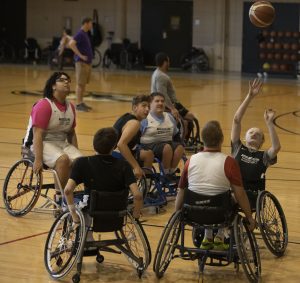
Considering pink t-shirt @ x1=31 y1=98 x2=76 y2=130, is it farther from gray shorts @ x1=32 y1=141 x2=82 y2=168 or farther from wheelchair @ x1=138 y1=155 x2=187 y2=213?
wheelchair @ x1=138 y1=155 x2=187 y2=213

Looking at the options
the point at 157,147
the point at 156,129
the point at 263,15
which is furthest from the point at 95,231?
the point at 263,15

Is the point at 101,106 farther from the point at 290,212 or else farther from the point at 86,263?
the point at 86,263

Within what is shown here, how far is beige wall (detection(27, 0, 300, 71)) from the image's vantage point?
25.3 m

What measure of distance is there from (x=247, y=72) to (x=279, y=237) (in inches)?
770

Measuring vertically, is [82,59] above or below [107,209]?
above

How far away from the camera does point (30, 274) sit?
5289 millimetres

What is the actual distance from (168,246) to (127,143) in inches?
77.7

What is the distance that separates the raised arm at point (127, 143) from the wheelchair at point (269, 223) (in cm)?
117

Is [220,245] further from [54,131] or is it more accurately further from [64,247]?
[54,131]

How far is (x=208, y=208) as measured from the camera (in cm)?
509

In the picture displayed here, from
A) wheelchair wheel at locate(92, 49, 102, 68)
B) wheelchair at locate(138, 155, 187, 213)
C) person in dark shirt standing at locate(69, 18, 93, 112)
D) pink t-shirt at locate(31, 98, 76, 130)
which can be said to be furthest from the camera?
wheelchair wheel at locate(92, 49, 102, 68)

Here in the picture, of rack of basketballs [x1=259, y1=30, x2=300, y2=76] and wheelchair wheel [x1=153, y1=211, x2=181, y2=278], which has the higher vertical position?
rack of basketballs [x1=259, y1=30, x2=300, y2=76]

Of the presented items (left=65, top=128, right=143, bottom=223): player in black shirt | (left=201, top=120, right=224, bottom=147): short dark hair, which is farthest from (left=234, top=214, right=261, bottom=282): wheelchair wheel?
(left=65, top=128, right=143, bottom=223): player in black shirt

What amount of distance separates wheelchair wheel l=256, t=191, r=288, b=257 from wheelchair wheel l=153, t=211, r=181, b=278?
678 mm
